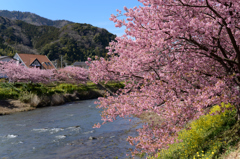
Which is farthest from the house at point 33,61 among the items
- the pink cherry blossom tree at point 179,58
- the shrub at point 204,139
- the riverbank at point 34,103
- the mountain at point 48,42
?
the pink cherry blossom tree at point 179,58

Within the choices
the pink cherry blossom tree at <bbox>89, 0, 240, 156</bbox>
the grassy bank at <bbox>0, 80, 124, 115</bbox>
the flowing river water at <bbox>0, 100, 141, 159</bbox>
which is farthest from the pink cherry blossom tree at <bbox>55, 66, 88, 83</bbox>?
the pink cherry blossom tree at <bbox>89, 0, 240, 156</bbox>

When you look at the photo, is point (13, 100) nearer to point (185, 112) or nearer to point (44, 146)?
point (44, 146)

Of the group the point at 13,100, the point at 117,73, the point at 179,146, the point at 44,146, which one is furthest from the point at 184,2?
the point at 13,100

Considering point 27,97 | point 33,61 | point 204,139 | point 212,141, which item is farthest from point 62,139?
point 33,61

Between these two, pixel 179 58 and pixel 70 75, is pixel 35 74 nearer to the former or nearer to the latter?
pixel 70 75

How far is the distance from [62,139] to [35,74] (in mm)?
29689

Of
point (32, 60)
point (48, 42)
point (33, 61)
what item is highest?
point (48, 42)

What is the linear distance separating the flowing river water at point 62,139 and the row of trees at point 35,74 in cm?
1860

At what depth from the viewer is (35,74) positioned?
4266cm

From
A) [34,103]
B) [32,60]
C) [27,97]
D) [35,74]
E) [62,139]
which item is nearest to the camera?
[62,139]

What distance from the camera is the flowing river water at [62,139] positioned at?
519 inches

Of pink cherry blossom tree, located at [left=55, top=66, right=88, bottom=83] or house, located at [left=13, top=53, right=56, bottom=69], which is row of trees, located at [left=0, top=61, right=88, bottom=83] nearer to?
pink cherry blossom tree, located at [left=55, top=66, right=88, bottom=83]

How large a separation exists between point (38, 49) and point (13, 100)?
130773 mm

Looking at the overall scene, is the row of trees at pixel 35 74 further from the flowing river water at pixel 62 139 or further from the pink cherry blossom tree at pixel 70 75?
the flowing river water at pixel 62 139
